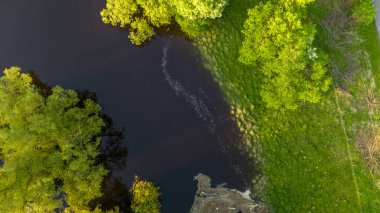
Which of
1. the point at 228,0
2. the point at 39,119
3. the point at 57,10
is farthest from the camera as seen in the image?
the point at 57,10

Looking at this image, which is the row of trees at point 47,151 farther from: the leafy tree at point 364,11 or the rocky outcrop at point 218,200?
the leafy tree at point 364,11

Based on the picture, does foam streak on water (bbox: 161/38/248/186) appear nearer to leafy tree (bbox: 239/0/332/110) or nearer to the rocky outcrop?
the rocky outcrop

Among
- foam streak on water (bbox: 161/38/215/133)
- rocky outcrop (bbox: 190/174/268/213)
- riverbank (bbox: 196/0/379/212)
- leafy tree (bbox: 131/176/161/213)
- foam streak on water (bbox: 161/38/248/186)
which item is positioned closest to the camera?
riverbank (bbox: 196/0/379/212)

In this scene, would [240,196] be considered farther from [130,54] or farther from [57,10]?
[57,10]

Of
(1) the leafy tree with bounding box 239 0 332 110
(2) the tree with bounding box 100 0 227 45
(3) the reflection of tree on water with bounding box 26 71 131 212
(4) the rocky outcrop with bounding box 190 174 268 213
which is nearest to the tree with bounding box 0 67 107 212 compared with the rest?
(3) the reflection of tree on water with bounding box 26 71 131 212

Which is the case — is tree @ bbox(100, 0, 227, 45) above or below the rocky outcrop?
above

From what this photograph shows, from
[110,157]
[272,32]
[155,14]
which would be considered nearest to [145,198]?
[110,157]

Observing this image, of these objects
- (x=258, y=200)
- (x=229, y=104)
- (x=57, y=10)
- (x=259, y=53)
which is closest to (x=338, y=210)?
(x=258, y=200)
